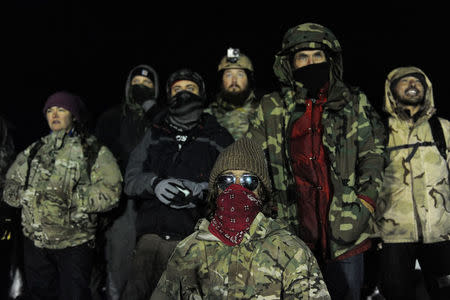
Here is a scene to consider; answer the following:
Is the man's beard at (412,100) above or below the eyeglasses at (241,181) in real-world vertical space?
above

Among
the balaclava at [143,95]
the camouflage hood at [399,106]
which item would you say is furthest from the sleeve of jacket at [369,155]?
the balaclava at [143,95]

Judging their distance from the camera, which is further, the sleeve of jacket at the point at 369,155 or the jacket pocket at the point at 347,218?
the sleeve of jacket at the point at 369,155

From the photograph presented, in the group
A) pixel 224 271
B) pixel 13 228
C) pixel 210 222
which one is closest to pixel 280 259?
pixel 224 271

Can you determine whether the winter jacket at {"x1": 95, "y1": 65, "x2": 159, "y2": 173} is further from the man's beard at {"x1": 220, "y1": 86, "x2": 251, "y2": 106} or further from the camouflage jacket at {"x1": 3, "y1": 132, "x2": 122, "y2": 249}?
the man's beard at {"x1": 220, "y1": 86, "x2": 251, "y2": 106}

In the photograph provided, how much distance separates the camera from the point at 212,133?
176 inches

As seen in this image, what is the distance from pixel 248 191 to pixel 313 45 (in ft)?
5.24

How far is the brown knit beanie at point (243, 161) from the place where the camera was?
3.00 metres

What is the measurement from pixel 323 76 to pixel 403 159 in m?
1.47

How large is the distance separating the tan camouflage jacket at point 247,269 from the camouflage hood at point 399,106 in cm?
276

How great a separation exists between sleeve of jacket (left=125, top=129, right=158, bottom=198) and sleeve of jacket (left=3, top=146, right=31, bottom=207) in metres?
1.33

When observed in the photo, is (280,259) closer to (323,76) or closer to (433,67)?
(323,76)

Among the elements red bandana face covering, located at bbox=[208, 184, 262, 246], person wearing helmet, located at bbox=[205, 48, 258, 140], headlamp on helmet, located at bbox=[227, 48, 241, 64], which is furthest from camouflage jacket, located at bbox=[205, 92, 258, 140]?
red bandana face covering, located at bbox=[208, 184, 262, 246]

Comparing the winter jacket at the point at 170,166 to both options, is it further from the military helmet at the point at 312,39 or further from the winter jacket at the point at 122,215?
the winter jacket at the point at 122,215

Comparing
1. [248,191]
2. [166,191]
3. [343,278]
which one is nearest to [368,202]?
[343,278]
